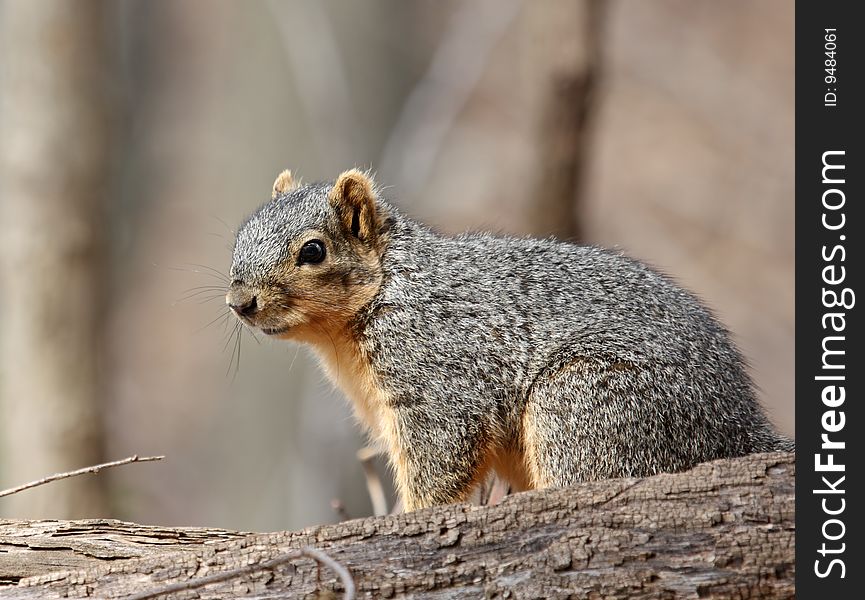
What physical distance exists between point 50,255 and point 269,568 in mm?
4919

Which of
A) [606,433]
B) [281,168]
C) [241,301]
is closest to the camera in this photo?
[606,433]

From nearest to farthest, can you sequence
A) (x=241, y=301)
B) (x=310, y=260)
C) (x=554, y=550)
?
(x=554, y=550), (x=241, y=301), (x=310, y=260)

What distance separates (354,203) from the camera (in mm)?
4980

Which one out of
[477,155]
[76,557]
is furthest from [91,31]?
[477,155]

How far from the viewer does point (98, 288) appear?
26.8ft

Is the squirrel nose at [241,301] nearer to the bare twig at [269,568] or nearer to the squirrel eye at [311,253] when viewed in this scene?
the squirrel eye at [311,253]

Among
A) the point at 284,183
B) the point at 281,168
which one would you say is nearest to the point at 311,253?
the point at 284,183

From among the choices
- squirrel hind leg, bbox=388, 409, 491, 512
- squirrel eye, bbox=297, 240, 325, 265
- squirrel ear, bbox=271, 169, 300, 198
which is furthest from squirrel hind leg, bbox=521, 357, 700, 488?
squirrel ear, bbox=271, 169, 300, 198

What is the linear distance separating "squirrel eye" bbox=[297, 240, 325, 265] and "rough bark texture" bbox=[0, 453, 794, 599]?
1.28 m

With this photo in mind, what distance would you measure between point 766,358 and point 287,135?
6322 mm

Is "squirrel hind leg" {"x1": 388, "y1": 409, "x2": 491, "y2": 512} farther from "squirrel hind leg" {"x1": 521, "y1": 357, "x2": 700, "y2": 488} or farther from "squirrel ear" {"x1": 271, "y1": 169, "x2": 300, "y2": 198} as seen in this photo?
"squirrel ear" {"x1": 271, "y1": 169, "x2": 300, "y2": 198}

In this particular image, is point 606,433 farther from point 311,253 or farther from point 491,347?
point 311,253

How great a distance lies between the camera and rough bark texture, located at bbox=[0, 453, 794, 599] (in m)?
3.57

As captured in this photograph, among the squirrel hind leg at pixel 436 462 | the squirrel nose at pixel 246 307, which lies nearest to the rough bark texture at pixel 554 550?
the squirrel hind leg at pixel 436 462
